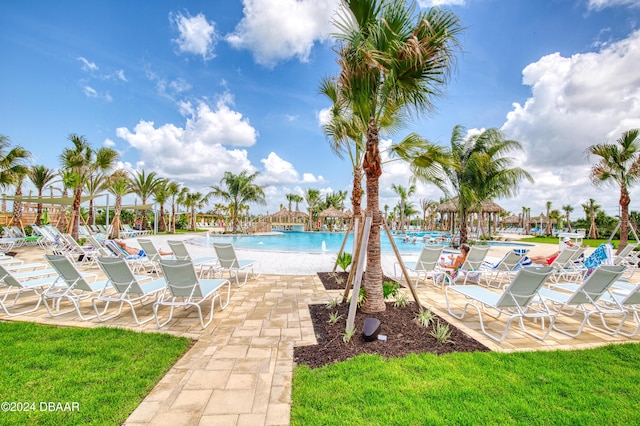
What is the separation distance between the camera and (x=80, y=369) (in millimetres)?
2598

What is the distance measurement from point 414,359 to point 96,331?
4006mm

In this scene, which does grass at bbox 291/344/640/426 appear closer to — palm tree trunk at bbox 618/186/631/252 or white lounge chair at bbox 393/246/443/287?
white lounge chair at bbox 393/246/443/287

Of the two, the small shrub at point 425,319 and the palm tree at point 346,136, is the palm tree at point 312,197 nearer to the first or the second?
the palm tree at point 346,136

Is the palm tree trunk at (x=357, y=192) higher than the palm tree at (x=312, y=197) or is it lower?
lower

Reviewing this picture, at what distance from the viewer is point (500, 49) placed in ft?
27.4

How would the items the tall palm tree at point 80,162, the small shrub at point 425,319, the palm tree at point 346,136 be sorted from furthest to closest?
1. the tall palm tree at point 80,162
2. the palm tree at point 346,136
3. the small shrub at point 425,319

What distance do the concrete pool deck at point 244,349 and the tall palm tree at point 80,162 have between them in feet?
36.6

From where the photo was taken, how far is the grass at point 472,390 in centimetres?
203

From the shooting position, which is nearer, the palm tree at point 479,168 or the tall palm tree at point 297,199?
the palm tree at point 479,168

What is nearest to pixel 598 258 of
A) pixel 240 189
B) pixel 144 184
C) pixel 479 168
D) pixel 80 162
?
pixel 479 168

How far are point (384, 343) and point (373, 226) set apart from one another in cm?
167

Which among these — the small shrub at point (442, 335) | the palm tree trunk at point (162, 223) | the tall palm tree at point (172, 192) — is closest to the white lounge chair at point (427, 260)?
the small shrub at point (442, 335)

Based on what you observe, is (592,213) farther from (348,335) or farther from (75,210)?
(75,210)

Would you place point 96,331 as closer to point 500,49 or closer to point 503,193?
point 500,49
